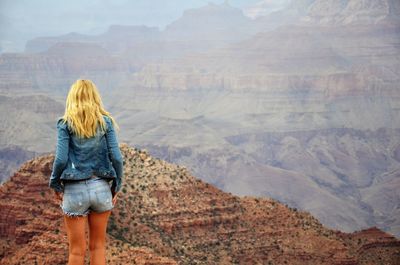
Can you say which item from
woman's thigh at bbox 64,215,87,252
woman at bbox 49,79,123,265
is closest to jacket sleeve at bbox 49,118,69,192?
woman at bbox 49,79,123,265

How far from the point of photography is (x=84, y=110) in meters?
12.8

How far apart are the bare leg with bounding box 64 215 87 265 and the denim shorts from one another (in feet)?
0.44

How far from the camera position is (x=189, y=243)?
4244 centimetres

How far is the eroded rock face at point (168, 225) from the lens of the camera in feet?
125

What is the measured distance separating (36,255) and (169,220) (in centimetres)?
766

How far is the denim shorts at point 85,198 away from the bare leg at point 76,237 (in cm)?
13

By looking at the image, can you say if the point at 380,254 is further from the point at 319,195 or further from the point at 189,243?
the point at 319,195

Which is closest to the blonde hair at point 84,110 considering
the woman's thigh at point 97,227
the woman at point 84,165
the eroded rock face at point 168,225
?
the woman at point 84,165

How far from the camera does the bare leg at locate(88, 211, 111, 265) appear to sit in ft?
Result: 42.8

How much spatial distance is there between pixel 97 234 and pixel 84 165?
1.12 metres

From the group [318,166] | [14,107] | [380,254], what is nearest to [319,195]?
[318,166]

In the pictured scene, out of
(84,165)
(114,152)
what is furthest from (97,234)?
(114,152)

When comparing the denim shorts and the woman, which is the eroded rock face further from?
the denim shorts

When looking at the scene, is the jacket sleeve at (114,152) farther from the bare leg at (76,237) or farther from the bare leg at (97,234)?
the bare leg at (76,237)
